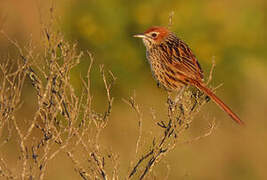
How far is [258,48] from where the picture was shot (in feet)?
49.5

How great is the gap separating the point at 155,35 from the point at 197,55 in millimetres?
7050

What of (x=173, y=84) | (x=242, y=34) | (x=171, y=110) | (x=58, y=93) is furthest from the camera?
(x=242, y=34)

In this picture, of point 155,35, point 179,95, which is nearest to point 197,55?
Answer: point 155,35

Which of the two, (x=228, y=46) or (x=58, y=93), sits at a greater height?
(x=228, y=46)

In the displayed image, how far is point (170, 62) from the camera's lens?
285 inches

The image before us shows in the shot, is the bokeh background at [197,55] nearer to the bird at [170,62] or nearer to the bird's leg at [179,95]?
the bird at [170,62]

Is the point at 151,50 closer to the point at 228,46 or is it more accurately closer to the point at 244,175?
the point at 244,175

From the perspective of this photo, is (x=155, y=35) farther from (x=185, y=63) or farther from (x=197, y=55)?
(x=197, y=55)

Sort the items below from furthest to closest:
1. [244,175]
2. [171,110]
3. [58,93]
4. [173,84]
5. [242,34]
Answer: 1. [242,34]
2. [244,175]
3. [173,84]
4. [171,110]
5. [58,93]

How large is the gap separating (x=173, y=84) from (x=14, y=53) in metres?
7.71

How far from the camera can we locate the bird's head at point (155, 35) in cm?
741

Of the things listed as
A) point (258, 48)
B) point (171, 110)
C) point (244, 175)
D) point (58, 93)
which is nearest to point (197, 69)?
point (171, 110)

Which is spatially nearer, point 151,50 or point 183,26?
point 151,50

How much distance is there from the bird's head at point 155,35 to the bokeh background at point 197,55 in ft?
19.3
